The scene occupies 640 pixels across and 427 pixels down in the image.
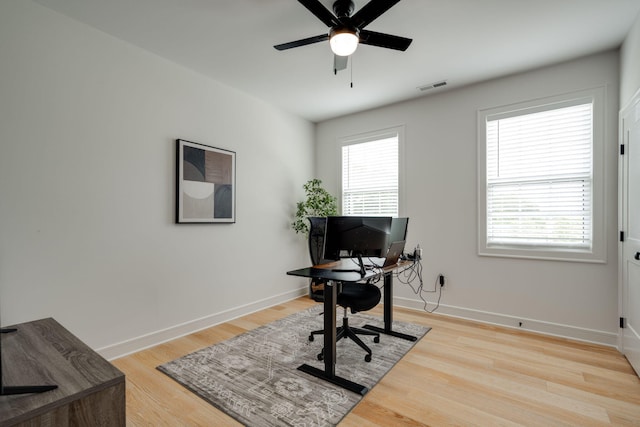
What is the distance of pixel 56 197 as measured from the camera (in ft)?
7.70

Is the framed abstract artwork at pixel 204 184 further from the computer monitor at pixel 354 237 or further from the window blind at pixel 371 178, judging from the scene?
the window blind at pixel 371 178

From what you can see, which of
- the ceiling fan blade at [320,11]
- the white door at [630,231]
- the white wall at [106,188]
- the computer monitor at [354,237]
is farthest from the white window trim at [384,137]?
the ceiling fan blade at [320,11]

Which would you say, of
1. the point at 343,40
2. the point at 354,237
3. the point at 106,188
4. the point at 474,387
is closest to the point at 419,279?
the point at 474,387

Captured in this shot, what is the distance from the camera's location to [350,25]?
206cm

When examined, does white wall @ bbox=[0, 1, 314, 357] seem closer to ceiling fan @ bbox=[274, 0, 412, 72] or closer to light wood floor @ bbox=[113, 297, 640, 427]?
light wood floor @ bbox=[113, 297, 640, 427]

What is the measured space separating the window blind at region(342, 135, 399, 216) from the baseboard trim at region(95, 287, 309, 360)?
171 cm

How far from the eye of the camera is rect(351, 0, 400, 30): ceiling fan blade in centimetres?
185

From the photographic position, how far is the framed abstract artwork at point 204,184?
3.13m

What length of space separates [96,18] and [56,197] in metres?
1.45

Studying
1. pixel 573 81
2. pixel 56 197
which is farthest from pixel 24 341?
pixel 573 81

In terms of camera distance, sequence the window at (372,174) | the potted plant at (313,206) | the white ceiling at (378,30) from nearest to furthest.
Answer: the white ceiling at (378,30) → the window at (372,174) → the potted plant at (313,206)

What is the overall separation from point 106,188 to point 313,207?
2.55 meters

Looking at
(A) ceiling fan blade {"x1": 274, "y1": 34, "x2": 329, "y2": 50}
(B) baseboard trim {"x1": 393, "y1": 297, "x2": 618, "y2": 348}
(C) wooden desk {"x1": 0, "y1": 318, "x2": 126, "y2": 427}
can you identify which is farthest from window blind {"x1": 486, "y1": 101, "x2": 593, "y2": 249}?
(C) wooden desk {"x1": 0, "y1": 318, "x2": 126, "y2": 427}

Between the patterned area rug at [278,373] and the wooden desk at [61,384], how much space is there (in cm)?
108
